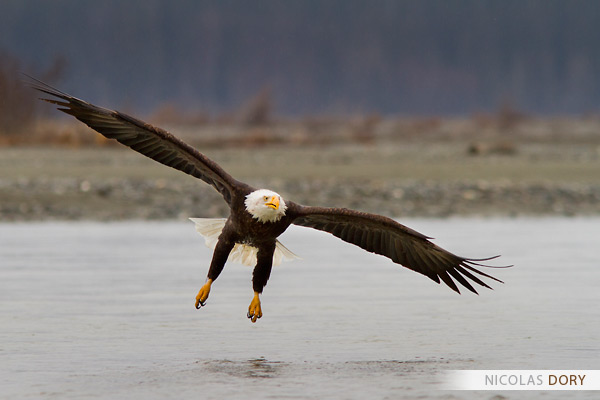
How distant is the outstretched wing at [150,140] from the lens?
8086 millimetres

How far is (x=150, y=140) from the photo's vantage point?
845 cm

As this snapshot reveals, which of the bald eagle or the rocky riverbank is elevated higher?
the rocky riverbank

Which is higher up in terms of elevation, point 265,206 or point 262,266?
point 265,206

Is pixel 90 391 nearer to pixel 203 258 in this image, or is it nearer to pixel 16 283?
pixel 16 283

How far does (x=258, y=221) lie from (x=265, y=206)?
0.51ft

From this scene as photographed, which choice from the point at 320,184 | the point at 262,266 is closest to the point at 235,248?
the point at 262,266

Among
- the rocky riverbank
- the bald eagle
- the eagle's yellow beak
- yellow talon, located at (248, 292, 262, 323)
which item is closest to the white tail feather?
the bald eagle

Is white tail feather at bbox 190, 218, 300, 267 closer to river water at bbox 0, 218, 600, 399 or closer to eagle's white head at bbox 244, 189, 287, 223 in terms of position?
river water at bbox 0, 218, 600, 399

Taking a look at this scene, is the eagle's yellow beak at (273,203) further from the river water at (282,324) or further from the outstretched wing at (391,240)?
the river water at (282,324)

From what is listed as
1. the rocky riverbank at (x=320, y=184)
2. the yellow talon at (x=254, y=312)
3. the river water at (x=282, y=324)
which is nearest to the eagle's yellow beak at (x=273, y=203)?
the yellow talon at (x=254, y=312)

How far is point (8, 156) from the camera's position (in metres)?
22.6

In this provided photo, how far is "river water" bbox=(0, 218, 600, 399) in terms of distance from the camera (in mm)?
6364

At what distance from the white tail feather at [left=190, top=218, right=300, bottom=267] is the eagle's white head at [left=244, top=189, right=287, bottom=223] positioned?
0.77m

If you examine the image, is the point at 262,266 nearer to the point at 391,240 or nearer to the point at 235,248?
the point at 235,248
